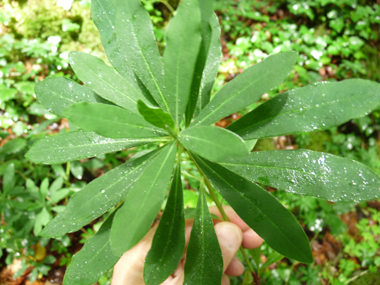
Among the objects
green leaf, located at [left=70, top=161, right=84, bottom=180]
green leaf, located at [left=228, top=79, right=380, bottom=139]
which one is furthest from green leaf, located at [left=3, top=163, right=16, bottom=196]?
green leaf, located at [left=228, top=79, right=380, bottom=139]

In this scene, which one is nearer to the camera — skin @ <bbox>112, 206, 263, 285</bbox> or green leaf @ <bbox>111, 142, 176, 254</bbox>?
green leaf @ <bbox>111, 142, 176, 254</bbox>

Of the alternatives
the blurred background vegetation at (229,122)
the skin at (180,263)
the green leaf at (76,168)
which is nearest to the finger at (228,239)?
the skin at (180,263)

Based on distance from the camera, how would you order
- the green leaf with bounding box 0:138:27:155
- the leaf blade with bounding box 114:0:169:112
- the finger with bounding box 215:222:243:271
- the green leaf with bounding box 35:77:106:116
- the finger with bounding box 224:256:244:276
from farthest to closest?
the green leaf with bounding box 0:138:27:155
the finger with bounding box 224:256:244:276
the finger with bounding box 215:222:243:271
the green leaf with bounding box 35:77:106:116
the leaf blade with bounding box 114:0:169:112

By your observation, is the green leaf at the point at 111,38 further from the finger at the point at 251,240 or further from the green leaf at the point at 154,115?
the finger at the point at 251,240

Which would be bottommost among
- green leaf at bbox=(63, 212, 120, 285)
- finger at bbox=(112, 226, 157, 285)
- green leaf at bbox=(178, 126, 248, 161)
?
finger at bbox=(112, 226, 157, 285)

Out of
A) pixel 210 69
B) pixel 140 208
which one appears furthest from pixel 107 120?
pixel 210 69

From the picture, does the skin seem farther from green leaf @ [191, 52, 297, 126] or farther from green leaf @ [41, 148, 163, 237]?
green leaf @ [191, 52, 297, 126]

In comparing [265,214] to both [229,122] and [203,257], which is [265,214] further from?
[229,122]
